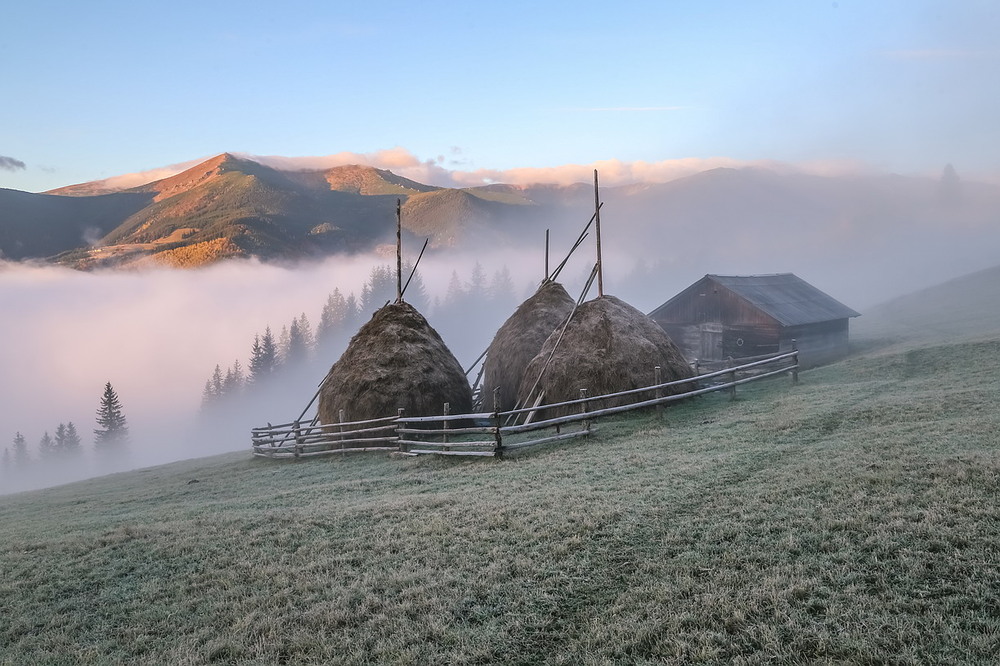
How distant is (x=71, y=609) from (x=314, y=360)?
298 ft

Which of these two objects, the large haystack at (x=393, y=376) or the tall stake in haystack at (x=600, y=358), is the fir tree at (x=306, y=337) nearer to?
the large haystack at (x=393, y=376)

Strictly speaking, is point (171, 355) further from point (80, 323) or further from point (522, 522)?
point (522, 522)

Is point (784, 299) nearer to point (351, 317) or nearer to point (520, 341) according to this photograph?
point (520, 341)

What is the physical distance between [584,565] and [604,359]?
11302 millimetres

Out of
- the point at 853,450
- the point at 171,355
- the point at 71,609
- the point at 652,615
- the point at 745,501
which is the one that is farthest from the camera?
the point at 171,355

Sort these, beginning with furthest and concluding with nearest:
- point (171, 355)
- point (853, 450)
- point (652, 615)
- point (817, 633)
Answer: point (171, 355) < point (853, 450) < point (652, 615) < point (817, 633)

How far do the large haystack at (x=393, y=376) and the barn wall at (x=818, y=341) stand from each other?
66.3 ft

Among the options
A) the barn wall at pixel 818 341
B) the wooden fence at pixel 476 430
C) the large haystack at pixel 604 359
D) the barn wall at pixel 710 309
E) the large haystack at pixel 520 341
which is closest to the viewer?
the wooden fence at pixel 476 430

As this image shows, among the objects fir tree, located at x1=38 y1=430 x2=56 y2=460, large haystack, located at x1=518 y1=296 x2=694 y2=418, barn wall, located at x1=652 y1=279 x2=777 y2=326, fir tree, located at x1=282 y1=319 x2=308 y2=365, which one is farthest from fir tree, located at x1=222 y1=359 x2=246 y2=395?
large haystack, located at x1=518 y1=296 x2=694 y2=418

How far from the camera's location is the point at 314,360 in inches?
3676

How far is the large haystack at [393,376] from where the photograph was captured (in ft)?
60.4

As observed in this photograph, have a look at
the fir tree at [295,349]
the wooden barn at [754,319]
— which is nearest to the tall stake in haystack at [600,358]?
the wooden barn at [754,319]

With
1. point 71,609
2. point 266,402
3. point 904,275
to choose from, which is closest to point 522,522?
point 71,609

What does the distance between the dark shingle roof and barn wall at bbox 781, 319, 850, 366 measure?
517 millimetres
